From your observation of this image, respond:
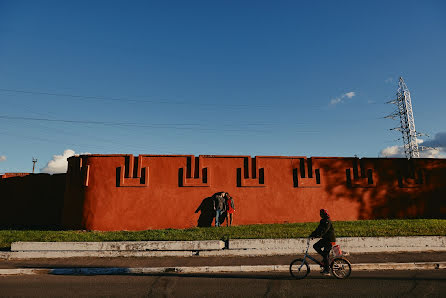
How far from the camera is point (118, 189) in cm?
1526

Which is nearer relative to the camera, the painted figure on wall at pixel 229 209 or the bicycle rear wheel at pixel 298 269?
the bicycle rear wheel at pixel 298 269

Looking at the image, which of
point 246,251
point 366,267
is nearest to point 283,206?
point 246,251

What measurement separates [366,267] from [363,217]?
9173mm

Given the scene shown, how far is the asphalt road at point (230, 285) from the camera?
238 inches

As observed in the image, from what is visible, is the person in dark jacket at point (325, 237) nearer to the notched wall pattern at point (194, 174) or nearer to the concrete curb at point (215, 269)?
the concrete curb at point (215, 269)

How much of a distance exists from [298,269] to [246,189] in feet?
28.6

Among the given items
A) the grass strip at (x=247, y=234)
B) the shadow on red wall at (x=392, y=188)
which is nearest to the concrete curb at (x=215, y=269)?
the grass strip at (x=247, y=234)

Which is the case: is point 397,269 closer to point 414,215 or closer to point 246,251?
point 246,251

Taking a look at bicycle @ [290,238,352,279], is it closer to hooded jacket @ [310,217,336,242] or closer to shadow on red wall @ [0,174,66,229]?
hooded jacket @ [310,217,336,242]

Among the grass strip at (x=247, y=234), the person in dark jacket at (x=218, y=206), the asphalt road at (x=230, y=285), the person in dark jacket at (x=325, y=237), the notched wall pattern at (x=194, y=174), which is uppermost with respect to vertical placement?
the notched wall pattern at (x=194, y=174)

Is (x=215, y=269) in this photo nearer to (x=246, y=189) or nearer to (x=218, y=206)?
(x=218, y=206)

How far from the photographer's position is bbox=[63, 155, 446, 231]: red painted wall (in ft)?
49.7

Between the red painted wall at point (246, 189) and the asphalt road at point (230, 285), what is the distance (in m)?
7.28

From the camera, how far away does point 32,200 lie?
60.3 ft
